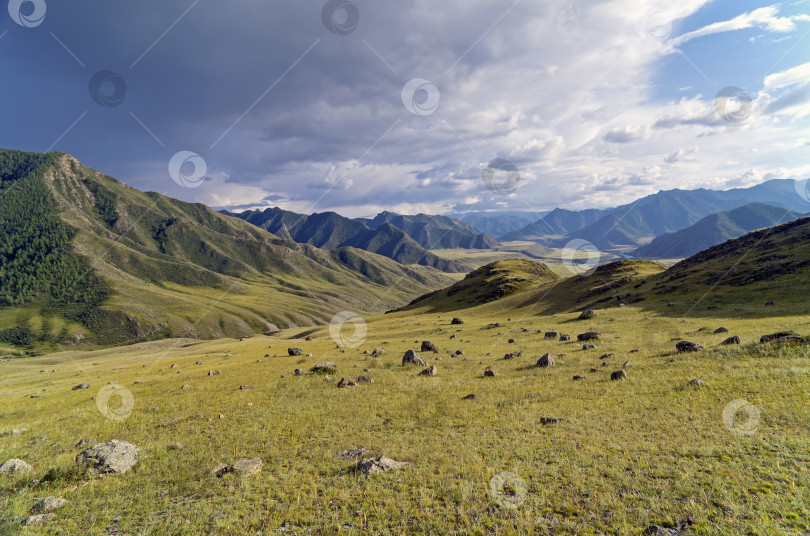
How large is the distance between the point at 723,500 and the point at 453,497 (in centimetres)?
873

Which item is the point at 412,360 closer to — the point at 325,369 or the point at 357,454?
the point at 325,369

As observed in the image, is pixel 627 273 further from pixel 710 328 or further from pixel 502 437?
pixel 502 437

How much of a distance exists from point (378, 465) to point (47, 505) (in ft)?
43.3

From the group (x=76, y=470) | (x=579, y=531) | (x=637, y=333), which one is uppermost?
(x=76, y=470)

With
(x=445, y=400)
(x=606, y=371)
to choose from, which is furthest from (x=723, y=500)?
(x=606, y=371)

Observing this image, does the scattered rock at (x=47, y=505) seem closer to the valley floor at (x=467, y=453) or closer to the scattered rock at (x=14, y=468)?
the valley floor at (x=467, y=453)

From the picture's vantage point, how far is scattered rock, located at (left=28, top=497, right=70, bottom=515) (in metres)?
12.4

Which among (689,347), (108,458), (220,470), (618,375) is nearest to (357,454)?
(220,470)

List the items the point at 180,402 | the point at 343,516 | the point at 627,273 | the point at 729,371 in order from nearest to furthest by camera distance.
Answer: the point at 343,516 < the point at 729,371 < the point at 180,402 < the point at 627,273

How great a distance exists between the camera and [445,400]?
79.5ft

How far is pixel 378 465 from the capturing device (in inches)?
581

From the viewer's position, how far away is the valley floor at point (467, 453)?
422 inches

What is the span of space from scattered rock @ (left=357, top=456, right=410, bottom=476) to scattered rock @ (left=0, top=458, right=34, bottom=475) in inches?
649

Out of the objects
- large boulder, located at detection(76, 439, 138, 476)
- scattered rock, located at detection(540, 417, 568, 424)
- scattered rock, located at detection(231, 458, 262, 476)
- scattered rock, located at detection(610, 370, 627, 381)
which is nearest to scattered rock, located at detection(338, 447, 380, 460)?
scattered rock, located at detection(231, 458, 262, 476)
